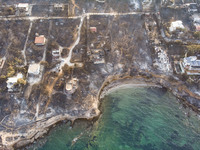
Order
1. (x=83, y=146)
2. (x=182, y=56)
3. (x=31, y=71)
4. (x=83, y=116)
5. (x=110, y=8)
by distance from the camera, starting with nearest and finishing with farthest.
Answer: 1. (x=83, y=146)
2. (x=83, y=116)
3. (x=31, y=71)
4. (x=182, y=56)
5. (x=110, y=8)

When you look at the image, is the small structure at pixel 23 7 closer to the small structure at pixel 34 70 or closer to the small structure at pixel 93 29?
the small structure at pixel 34 70

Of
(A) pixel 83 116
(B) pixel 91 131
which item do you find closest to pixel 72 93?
(A) pixel 83 116

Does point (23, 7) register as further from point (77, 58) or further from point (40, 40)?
point (77, 58)

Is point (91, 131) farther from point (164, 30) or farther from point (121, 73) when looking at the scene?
point (164, 30)

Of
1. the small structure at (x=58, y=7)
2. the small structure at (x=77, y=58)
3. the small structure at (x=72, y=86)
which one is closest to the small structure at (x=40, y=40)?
the small structure at (x=77, y=58)

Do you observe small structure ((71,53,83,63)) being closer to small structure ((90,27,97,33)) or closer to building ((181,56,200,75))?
small structure ((90,27,97,33))

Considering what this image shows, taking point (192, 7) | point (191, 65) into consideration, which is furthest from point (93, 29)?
point (192, 7)

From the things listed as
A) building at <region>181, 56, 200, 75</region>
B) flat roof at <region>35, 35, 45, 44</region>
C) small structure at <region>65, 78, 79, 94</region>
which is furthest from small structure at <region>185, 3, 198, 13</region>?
flat roof at <region>35, 35, 45, 44</region>
